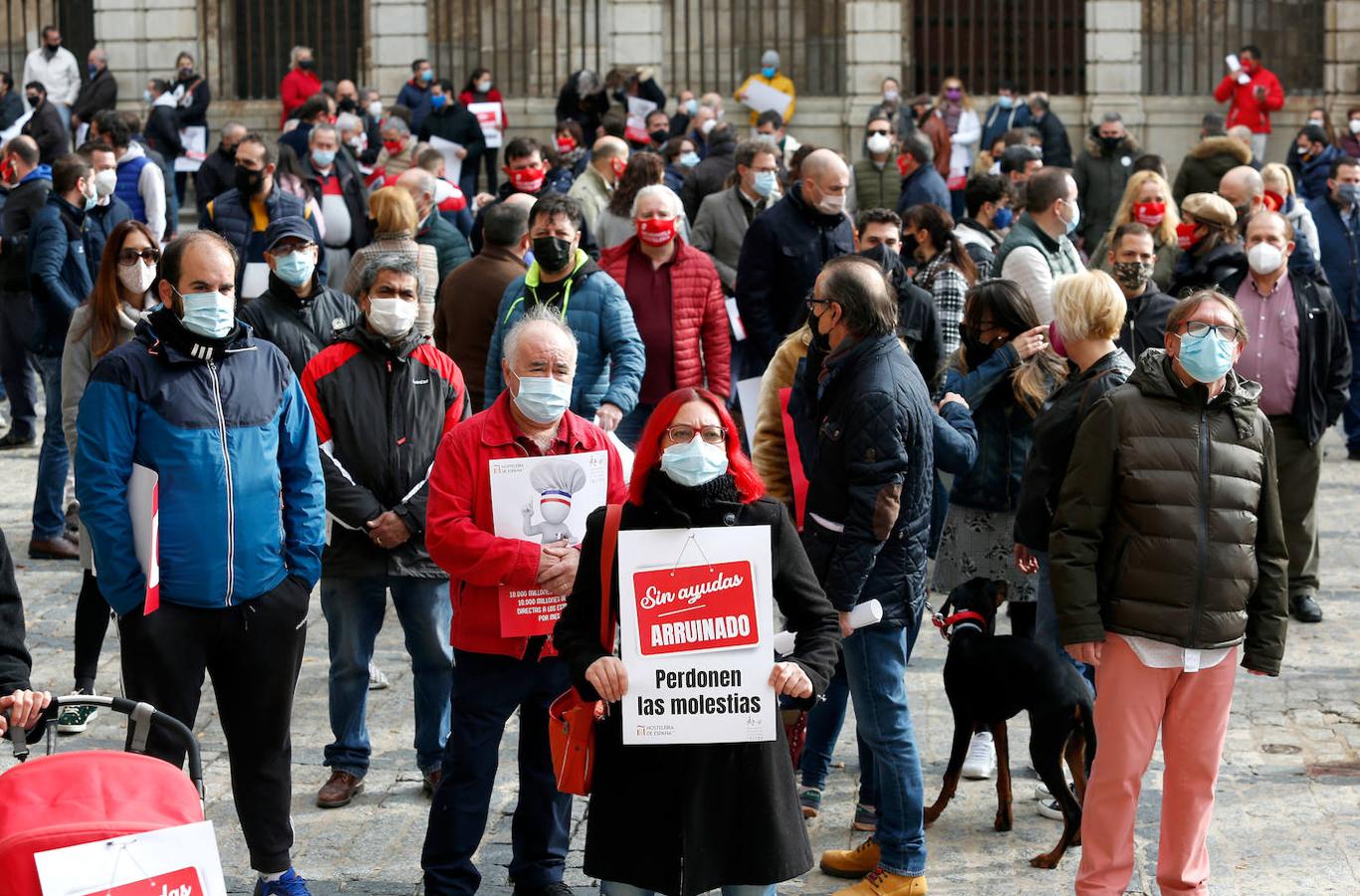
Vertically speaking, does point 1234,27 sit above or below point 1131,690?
above

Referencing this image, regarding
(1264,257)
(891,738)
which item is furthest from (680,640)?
(1264,257)

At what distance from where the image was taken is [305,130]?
17750 millimetres

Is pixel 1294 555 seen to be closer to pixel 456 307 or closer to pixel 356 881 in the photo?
pixel 456 307

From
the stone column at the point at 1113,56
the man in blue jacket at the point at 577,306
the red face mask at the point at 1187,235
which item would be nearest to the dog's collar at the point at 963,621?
the man in blue jacket at the point at 577,306

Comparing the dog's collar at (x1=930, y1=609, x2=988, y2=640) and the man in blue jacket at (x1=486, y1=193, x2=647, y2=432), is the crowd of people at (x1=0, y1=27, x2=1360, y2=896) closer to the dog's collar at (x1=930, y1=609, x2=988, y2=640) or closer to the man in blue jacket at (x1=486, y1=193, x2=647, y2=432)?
the man in blue jacket at (x1=486, y1=193, x2=647, y2=432)

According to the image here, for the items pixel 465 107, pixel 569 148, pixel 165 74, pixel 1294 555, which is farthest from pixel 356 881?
pixel 165 74

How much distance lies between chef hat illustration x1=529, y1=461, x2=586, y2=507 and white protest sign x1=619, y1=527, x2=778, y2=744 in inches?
41.6

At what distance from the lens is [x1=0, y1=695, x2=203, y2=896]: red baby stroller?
3.66 m

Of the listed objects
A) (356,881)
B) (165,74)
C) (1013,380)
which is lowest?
(356,881)

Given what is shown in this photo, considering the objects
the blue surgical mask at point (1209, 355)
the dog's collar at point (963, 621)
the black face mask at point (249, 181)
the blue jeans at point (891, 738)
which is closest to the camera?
the blue surgical mask at point (1209, 355)

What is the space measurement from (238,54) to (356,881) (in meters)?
22.8

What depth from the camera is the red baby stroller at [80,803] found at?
3662mm

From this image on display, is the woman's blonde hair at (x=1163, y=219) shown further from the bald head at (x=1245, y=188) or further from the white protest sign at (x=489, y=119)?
the white protest sign at (x=489, y=119)

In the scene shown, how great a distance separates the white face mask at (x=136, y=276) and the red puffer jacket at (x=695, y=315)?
223cm
